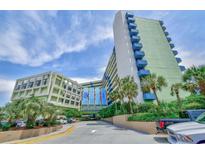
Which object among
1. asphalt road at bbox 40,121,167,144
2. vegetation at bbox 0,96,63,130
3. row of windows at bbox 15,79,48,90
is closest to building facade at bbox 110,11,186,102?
asphalt road at bbox 40,121,167,144

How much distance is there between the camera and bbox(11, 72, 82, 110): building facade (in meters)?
56.6

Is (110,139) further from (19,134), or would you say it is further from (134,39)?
(134,39)

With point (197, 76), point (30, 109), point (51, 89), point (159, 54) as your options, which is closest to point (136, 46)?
point (159, 54)

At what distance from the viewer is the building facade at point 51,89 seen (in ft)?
186

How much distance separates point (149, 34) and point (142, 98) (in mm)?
19562

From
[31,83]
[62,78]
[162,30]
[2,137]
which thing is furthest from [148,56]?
[31,83]

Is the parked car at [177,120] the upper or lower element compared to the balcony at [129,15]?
lower

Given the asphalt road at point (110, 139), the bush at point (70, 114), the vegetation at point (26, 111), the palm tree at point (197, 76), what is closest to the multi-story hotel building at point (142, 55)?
the bush at point (70, 114)

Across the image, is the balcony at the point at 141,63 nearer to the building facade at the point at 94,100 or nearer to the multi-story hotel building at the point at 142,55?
the multi-story hotel building at the point at 142,55

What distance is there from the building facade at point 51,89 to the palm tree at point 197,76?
4510cm

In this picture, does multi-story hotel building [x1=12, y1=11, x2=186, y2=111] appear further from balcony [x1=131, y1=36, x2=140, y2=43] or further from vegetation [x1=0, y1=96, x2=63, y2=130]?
vegetation [x1=0, y1=96, x2=63, y2=130]

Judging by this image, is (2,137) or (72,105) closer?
(2,137)

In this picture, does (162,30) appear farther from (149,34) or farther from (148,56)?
(148,56)

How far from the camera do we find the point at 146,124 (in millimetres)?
15219
